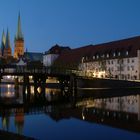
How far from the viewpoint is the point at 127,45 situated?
10544 cm

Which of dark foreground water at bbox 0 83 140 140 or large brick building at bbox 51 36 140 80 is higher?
large brick building at bbox 51 36 140 80

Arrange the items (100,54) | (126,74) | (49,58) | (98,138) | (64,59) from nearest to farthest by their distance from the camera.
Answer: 1. (98,138)
2. (126,74)
3. (100,54)
4. (64,59)
5. (49,58)

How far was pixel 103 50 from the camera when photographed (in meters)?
116

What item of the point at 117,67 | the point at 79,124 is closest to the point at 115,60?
the point at 117,67

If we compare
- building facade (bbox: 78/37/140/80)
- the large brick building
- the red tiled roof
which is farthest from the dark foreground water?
the red tiled roof

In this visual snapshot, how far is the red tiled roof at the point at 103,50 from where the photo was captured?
4040 inches

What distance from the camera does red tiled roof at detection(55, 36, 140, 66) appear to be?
10262cm

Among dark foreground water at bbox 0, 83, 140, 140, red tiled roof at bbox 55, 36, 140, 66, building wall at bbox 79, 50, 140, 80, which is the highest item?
red tiled roof at bbox 55, 36, 140, 66

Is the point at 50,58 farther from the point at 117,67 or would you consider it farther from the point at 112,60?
the point at 117,67

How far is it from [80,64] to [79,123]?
92.7m

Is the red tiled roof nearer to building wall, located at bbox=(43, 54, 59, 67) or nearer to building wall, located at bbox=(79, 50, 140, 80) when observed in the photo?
building wall, located at bbox=(79, 50, 140, 80)

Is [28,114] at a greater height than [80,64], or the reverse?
[80,64]

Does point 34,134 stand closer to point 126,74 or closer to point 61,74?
point 61,74

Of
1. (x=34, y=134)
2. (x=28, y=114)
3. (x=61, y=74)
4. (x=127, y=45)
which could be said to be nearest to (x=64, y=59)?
(x=127, y=45)
